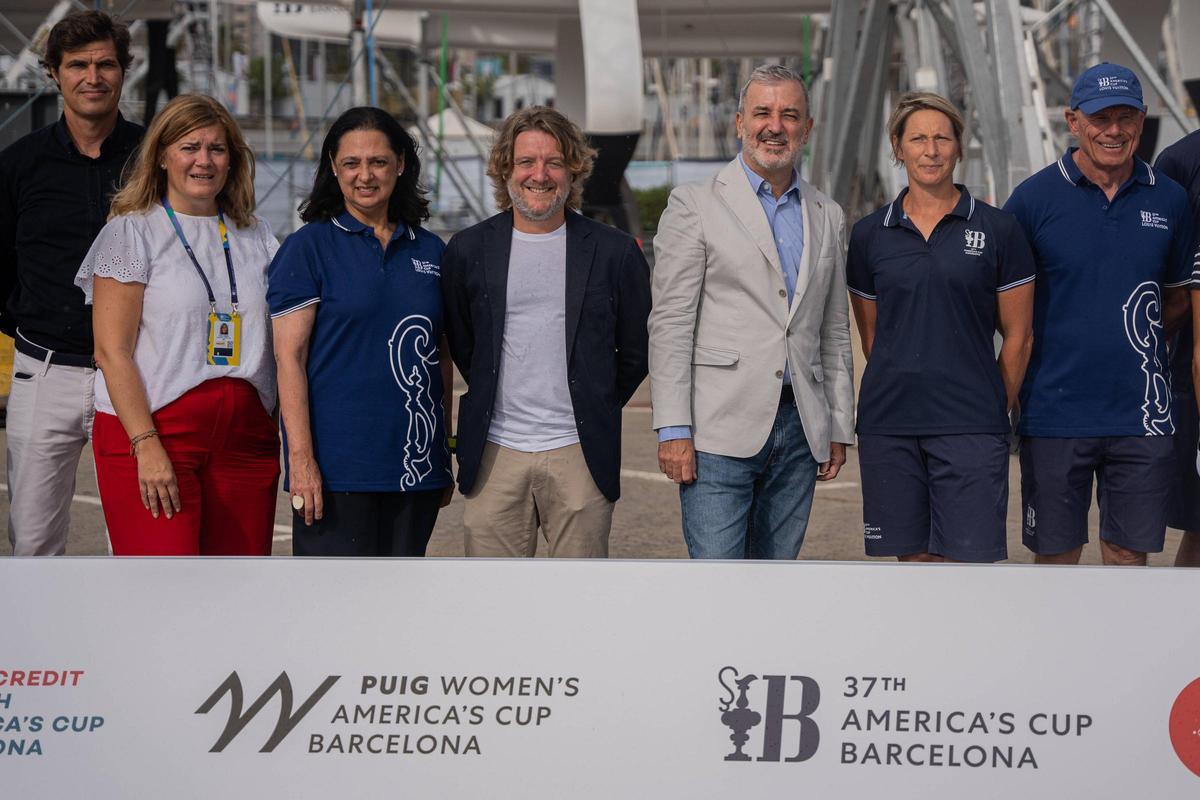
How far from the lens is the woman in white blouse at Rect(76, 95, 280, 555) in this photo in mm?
3725

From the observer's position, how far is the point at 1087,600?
10.2ft

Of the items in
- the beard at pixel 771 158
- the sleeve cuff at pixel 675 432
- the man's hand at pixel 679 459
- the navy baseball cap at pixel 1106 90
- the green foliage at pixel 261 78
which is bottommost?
the man's hand at pixel 679 459

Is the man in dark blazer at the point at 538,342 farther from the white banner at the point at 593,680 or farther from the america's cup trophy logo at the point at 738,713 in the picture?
the america's cup trophy logo at the point at 738,713

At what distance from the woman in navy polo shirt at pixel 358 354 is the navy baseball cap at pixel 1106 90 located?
1.97 meters

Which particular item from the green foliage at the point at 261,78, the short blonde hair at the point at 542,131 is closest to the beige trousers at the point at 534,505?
the short blonde hair at the point at 542,131

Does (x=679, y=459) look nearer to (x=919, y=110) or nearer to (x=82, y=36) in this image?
(x=919, y=110)

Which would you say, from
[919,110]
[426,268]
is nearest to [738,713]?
[426,268]

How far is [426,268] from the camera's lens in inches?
155

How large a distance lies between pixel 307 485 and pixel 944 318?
71.6 inches

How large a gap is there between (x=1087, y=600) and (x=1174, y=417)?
134 cm

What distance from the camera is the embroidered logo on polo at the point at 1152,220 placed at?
13.6ft

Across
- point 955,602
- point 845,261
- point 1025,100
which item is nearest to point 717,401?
point 845,261

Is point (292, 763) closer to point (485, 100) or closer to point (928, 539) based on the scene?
point (928, 539)

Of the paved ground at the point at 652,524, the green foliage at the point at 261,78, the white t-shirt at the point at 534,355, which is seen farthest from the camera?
the green foliage at the point at 261,78
